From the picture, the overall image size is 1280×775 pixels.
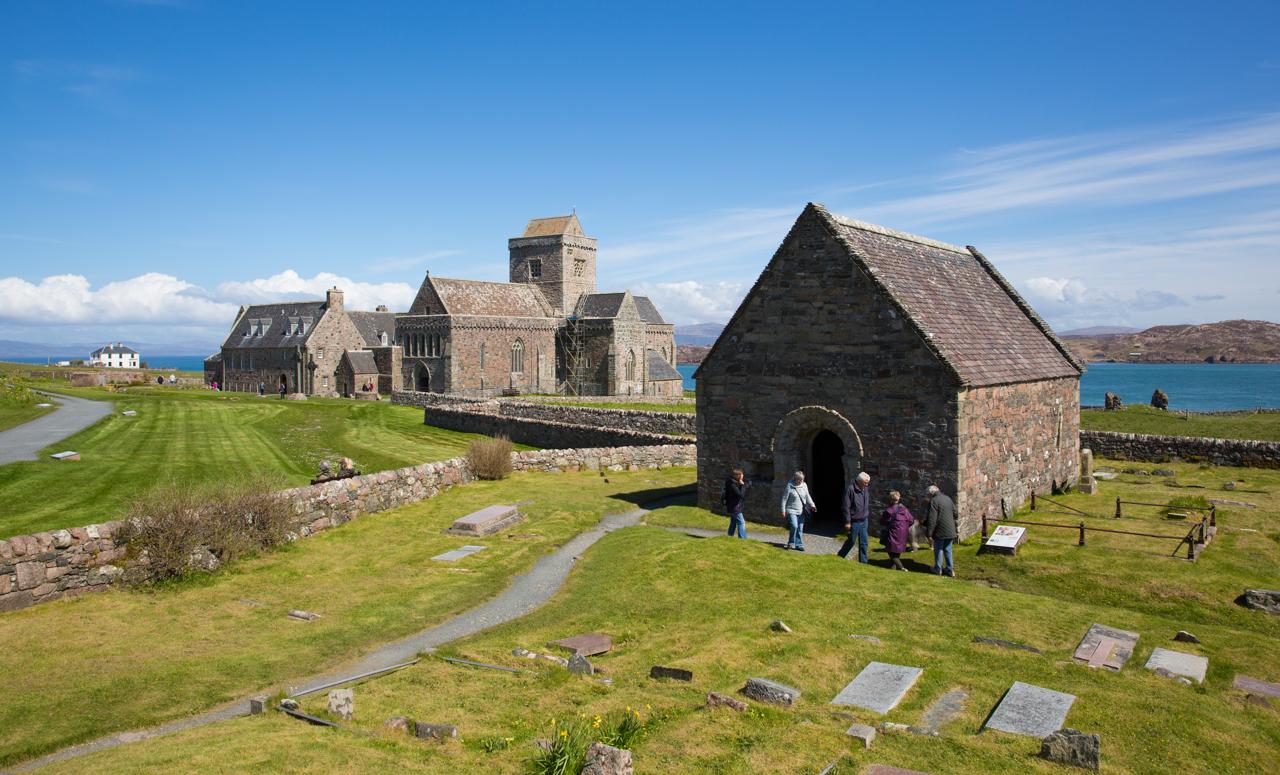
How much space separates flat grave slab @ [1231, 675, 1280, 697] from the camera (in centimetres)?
947

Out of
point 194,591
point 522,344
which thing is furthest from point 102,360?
point 194,591

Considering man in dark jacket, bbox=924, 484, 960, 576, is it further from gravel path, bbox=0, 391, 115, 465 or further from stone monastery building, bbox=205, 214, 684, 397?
stone monastery building, bbox=205, 214, 684, 397

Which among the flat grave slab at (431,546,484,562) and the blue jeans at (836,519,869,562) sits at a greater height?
the blue jeans at (836,519,869,562)

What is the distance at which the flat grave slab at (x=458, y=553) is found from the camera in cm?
1673

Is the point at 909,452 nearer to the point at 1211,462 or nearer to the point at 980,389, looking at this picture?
the point at 980,389

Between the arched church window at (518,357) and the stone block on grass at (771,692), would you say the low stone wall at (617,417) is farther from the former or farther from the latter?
the arched church window at (518,357)

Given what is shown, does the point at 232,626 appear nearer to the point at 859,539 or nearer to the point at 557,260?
the point at 859,539

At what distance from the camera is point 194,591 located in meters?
14.0

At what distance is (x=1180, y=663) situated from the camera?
10336mm

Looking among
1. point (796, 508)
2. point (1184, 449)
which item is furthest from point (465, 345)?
point (796, 508)

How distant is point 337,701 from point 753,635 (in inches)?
211

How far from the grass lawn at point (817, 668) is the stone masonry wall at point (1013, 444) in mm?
1622

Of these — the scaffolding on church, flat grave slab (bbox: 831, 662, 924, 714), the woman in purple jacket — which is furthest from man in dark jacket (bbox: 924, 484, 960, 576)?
the scaffolding on church

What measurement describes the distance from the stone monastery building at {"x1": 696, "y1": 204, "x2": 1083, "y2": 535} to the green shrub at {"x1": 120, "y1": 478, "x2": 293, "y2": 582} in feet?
33.5
